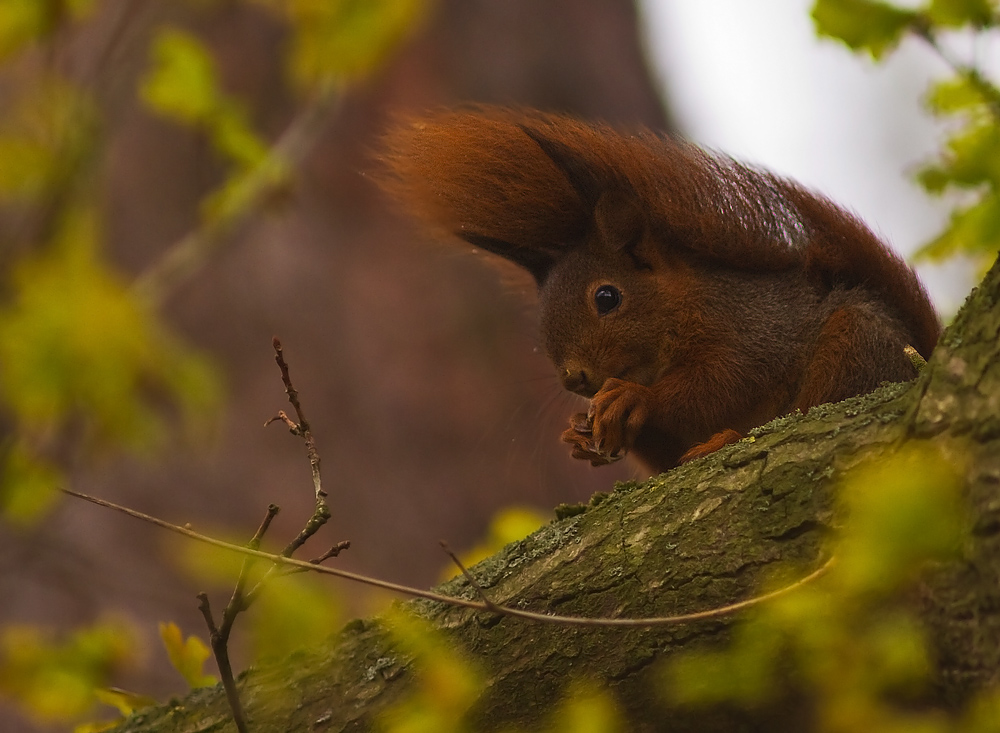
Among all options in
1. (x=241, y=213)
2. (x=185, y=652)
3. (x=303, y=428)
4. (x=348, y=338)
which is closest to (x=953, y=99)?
(x=303, y=428)

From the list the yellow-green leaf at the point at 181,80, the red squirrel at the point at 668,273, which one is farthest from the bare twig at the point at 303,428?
the red squirrel at the point at 668,273

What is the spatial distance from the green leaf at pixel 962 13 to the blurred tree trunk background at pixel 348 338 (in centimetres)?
279

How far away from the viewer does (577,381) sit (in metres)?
2.38

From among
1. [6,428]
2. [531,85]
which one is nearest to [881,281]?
[6,428]

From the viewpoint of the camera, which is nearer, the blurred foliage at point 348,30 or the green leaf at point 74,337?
the green leaf at point 74,337

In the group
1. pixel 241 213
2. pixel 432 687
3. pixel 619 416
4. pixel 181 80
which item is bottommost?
Answer: pixel 432 687

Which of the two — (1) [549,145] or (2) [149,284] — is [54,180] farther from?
(1) [549,145]

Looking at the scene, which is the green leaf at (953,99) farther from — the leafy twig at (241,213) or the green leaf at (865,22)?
the leafy twig at (241,213)

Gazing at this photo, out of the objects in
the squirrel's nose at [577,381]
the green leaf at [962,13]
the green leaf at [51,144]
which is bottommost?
the squirrel's nose at [577,381]

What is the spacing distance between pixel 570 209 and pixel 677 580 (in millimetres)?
1211

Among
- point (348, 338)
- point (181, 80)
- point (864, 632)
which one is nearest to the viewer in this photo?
point (864, 632)

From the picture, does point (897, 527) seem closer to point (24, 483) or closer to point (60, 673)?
point (24, 483)

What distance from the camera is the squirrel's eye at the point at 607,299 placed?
2.37 m

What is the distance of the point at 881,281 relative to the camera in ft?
7.16
